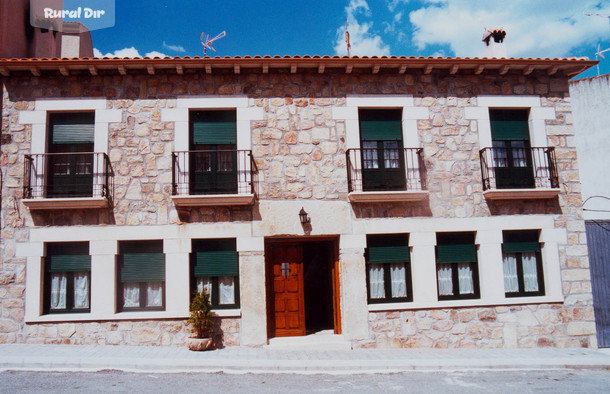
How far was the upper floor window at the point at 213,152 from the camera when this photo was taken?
30.2ft

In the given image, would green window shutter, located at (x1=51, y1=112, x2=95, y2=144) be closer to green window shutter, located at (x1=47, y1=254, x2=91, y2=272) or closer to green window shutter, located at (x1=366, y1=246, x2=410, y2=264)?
green window shutter, located at (x1=47, y1=254, x2=91, y2=272)

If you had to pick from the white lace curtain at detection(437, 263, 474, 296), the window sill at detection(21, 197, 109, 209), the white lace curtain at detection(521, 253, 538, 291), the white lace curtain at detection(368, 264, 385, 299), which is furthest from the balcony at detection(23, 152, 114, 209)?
the white lace curtain at detection(521, 253, 538, 291)

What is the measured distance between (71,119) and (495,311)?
34.0ft

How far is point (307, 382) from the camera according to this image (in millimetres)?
6840

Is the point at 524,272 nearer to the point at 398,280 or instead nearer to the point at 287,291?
the point at 398,280

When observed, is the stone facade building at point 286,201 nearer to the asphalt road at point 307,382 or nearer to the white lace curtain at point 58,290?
the white lace curtain at point 58,290

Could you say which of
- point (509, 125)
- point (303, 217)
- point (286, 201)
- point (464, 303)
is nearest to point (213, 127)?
point (286, 201)

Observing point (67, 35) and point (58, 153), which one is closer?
point (58, 153)

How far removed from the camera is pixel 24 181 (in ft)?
29.1

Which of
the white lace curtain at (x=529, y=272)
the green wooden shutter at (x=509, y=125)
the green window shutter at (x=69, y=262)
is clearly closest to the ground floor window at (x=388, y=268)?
the white lace curtain at (x=529, y=272)

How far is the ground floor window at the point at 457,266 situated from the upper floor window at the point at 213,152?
490cm

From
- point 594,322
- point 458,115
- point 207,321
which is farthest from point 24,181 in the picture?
point 594,322

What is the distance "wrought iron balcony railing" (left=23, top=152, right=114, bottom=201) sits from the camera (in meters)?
8.92

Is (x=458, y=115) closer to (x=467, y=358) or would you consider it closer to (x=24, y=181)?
(x=467, y=358)
